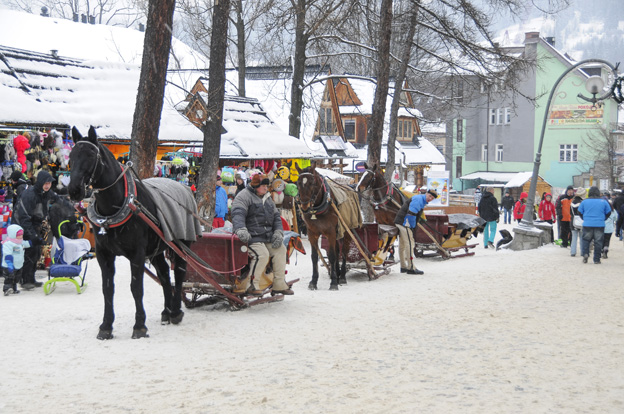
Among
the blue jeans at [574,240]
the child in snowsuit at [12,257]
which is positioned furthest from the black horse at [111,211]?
the blue jeans at [574,240]

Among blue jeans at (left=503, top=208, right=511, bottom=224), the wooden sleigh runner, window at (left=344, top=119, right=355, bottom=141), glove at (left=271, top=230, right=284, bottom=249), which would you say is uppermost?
window at (left=344, top=119, right=355, bottom=141)

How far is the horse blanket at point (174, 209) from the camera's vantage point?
8727 mm

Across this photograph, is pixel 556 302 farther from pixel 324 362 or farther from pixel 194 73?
pixel 194 73

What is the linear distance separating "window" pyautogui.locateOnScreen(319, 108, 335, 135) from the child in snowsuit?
32854 mm

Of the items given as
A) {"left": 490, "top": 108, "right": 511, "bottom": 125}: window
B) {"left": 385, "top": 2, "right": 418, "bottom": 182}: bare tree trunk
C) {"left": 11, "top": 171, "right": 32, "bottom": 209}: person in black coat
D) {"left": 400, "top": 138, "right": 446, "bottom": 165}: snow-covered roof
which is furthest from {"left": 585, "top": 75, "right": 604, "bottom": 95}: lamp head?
{"left": 490, "top": 108, "right": 511, "bottom": 125}: window

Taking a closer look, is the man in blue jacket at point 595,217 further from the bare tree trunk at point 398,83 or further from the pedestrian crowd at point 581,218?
the bare tree trunk at point 398,83

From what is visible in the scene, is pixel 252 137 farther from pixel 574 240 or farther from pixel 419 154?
pixel 419 154

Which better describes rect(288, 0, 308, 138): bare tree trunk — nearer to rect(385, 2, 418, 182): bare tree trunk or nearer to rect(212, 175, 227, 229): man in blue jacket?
rect(385, 2, 418, 182): bare tree trunk

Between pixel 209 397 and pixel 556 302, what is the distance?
6.90 meters

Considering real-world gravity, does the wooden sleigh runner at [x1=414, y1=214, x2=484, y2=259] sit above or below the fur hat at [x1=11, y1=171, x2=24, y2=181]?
below

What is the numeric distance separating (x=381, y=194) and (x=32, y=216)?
6989 mm

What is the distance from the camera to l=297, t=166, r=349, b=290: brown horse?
12164mm

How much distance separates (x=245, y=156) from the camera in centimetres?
2055

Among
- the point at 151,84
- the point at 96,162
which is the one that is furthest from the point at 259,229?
→ the point at 151,84
